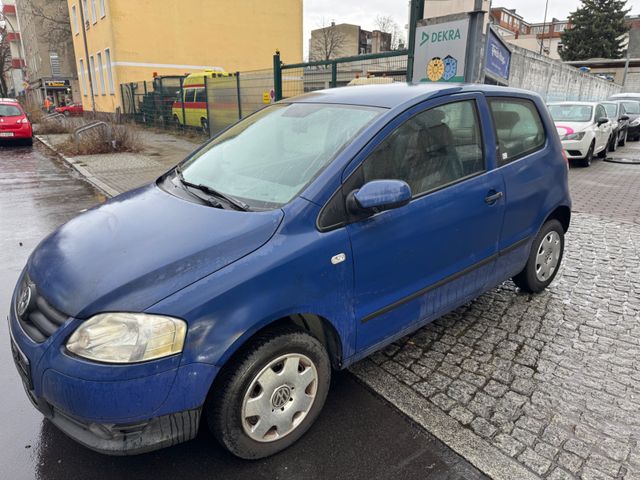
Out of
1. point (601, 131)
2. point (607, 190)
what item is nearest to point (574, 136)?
point (601, 131)

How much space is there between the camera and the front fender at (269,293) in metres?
1.96

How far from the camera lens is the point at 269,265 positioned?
84.1 inches

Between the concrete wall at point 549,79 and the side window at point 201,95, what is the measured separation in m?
10.4

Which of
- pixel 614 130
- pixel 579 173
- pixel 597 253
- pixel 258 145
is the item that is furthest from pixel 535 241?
pixel 614 130

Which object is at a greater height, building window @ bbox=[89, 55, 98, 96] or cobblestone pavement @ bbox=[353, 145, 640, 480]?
building window @ bbox=[89, 55, 98, 96]

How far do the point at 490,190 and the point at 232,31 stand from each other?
28.8 m

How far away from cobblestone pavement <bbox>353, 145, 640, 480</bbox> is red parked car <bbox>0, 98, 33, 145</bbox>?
17857 mm

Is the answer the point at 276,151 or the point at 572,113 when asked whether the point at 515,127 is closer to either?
the point at 276,151

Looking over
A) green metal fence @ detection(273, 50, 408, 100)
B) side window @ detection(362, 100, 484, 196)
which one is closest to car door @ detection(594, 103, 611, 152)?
green metal fence @ detection(273, 50, 408, 100)

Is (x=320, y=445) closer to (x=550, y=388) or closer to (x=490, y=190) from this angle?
(x=550, y=388)

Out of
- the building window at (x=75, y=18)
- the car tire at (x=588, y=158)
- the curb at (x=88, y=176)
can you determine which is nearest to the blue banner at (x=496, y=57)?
the car tire at (x=588, y=158)

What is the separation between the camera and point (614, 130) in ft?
46.8

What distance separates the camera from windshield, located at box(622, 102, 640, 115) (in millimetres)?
19500

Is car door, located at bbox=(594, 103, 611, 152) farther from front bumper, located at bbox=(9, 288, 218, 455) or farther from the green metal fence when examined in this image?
front bumper, located at bbox=(9, 288, 218, 455)
